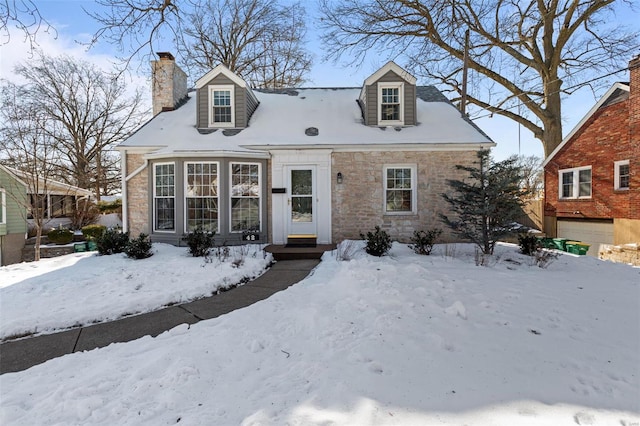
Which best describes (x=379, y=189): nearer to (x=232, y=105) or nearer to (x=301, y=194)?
(x=301, y=194)

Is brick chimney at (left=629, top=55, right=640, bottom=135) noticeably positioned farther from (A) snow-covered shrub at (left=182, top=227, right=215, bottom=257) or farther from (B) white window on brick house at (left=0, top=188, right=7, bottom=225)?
(B) white window on brick house at (left=0, top=188, right=7, bottom=225)

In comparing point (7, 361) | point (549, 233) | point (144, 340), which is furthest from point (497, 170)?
point (549, 233)

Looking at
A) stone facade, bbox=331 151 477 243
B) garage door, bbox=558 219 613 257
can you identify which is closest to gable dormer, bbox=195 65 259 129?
stone facade, bbox=331 151 477 243

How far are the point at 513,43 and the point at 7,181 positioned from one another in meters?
27.1

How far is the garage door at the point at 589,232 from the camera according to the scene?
1312cm

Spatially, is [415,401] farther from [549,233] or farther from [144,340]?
[549,233]

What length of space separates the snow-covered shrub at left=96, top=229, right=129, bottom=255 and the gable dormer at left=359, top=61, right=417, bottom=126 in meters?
8.24

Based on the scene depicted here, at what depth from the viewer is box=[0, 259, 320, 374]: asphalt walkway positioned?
3296 mm

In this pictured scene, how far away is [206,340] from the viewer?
132 inches

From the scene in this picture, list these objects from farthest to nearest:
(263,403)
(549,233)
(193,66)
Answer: (193,66) < (549,233) < (263,403)

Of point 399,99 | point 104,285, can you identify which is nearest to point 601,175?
point 399,99

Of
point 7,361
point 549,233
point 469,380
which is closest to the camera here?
point 469,380

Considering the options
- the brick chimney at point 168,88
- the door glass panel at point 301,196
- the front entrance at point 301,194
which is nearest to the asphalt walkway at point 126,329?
the front entrance at point 301,194

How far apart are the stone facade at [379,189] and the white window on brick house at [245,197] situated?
7.93 ft
